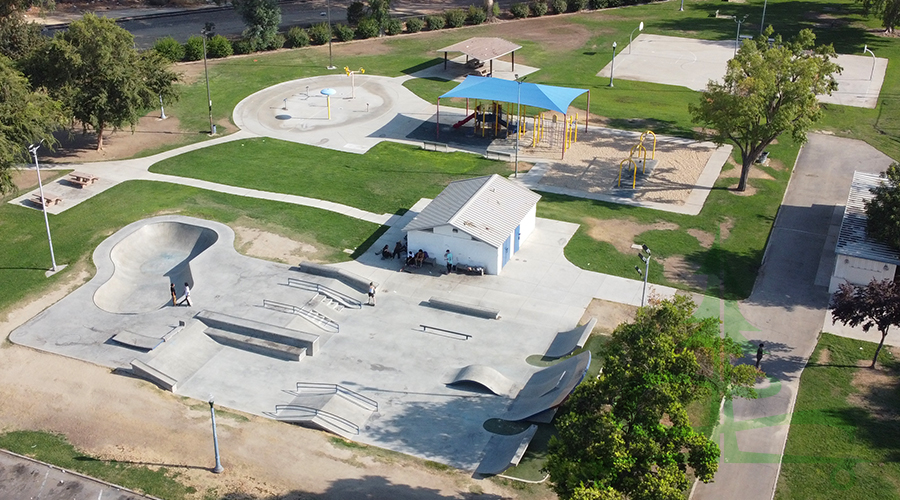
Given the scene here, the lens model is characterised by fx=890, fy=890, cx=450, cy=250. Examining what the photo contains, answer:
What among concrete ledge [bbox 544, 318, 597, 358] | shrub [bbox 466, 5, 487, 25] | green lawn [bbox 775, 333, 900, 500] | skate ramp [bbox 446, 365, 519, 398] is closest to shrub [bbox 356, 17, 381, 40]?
shrub [bbox 466, 5, 487, 25]

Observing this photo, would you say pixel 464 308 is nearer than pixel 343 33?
Yes

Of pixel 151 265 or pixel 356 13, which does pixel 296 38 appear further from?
pixel 151 265

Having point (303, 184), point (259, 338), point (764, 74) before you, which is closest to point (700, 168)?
point (764, 74)

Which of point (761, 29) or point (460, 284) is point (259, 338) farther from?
point (761, 29)

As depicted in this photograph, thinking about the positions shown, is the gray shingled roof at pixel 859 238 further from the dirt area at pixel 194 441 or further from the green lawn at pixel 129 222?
the green lawn at pixel 129 222

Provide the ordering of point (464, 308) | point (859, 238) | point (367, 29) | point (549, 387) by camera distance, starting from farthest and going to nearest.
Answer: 1. point (367, 29)
2. point (859, 238)
3. point (464, 308)
4. point (549, 387)

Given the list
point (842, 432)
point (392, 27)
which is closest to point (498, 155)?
point (842, 432)
